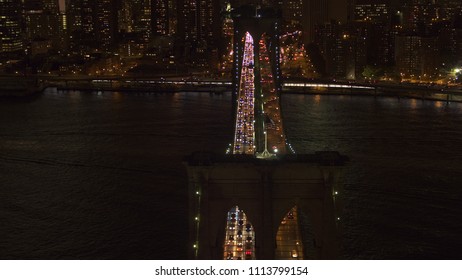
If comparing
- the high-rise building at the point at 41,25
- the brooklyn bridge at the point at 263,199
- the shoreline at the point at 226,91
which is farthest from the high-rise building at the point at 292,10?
the brooklyn bridge at the point at 263,199

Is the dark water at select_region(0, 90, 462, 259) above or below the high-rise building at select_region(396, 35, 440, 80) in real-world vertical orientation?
below

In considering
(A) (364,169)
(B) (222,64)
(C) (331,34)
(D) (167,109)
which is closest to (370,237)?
(A) (364,169)

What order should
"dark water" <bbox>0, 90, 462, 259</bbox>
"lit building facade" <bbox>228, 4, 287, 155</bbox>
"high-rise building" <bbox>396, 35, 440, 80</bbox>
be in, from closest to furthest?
"dark water" <bbox>0, 90, 462, 259</bbox>
"lit building facade" <bbox>228, 4, 287, 155</bbox>
"high-rise building" <bbox>396, 35, 440, 80</bbox>

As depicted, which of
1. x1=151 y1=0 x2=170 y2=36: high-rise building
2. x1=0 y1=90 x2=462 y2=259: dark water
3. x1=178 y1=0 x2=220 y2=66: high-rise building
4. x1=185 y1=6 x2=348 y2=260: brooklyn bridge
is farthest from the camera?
x1=151 y1=0 x2=170 y2=36: high-rise building

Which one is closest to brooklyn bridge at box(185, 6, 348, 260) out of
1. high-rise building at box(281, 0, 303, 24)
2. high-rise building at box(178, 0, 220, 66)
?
high-rise building at box(178, 0, 220, 66)

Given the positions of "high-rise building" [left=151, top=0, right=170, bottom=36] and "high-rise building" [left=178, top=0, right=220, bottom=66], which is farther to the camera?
"high-rise building" [left=151, top=0, right=170, bottom=36]

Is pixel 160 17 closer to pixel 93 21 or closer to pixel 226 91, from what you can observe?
pixel 93 21

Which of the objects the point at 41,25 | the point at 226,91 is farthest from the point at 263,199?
the point at 41,25

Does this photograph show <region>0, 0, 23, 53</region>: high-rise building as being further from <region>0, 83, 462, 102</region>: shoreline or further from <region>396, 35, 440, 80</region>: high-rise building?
<region>396, 35, 440, 80</region>: high-rise building

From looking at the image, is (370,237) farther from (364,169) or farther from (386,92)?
(386,92)
